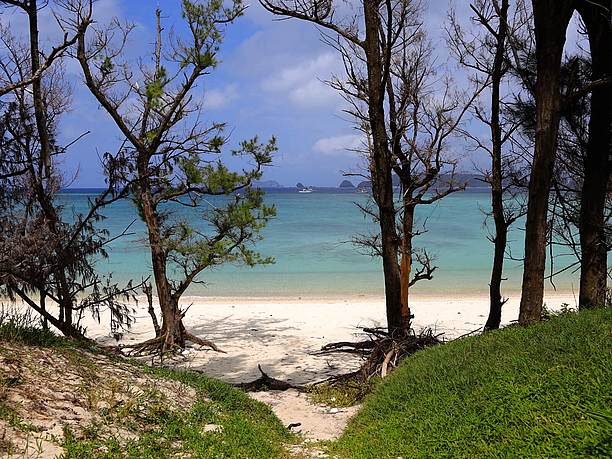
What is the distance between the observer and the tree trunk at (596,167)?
879 cm

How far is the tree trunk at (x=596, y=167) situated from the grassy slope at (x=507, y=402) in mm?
2970

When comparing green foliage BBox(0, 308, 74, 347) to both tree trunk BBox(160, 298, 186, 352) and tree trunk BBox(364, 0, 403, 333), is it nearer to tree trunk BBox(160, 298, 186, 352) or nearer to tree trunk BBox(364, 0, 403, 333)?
tree trunk BBox(160, 298, 186, 352)

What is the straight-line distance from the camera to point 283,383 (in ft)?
30.7

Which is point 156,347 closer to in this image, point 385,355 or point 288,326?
point 288,326

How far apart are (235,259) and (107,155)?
12.5 feet

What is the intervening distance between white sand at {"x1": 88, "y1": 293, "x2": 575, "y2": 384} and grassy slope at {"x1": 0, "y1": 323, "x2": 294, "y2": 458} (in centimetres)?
335

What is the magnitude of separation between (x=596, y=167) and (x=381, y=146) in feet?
10.9

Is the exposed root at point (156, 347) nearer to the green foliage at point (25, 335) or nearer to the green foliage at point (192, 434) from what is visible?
the green foliage at point (25, 335)

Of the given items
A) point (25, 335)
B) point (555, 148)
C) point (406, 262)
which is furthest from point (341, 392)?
point (555, 148)

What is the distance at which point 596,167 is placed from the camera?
29.3ft

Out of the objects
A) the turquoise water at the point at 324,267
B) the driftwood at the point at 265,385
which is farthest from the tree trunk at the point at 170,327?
the driftwood at the point at 265,385

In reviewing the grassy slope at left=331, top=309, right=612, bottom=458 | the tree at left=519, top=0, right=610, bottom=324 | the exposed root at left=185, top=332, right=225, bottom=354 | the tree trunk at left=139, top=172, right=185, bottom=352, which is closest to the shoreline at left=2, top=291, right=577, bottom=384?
the exposed root at left=185, top=332, right=225, bottom=354

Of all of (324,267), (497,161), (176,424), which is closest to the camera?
(176,424)

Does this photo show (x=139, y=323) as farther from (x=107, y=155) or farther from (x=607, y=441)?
(x=607, y=441)
